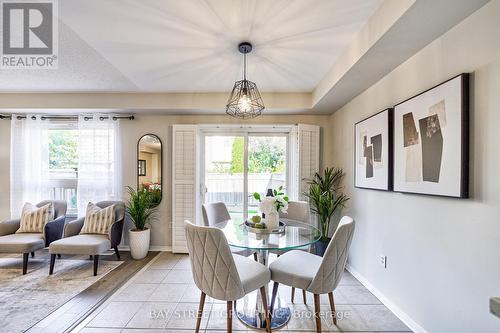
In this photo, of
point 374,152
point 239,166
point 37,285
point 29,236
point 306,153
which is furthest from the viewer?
point 239,166

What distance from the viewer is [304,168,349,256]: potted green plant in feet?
10.4

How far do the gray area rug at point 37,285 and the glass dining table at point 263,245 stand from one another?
1.81 meters

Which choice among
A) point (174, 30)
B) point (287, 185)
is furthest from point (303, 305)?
point (174, 30)

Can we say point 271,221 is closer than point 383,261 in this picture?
Yes

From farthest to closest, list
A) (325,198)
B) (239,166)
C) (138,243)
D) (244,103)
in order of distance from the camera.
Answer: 1. (239,166)
2. (138,243)
3. (325,198)
4. (244,103)

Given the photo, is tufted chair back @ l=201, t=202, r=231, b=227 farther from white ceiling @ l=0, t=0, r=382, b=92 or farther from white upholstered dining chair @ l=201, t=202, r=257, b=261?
white ceiling @ l=0, t=0, r=382, b=92

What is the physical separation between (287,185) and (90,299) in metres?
3.02

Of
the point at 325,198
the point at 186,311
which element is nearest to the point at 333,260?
the point at 186,311

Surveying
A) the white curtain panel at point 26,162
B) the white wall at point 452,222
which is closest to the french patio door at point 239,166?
the white wall at point 452,222

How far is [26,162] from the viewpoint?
12.1ft

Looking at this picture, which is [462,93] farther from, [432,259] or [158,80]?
[158,80]

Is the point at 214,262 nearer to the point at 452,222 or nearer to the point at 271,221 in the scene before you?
the point at 271,221

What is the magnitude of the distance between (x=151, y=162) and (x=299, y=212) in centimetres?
256

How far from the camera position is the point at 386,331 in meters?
1.87
